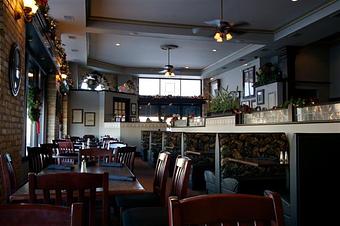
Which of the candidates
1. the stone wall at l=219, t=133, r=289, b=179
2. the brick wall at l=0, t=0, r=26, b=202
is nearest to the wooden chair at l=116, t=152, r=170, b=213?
the brick wall at l=0, t=0, r=26, b=202

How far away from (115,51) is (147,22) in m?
4.38

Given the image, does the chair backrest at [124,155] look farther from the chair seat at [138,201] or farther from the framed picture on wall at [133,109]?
the framed picture on wall at [133,109]

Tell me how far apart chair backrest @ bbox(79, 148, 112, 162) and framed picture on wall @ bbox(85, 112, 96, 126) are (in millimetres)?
11339

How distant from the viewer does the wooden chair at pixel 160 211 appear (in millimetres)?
Result: 2662

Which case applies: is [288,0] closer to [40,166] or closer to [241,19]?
[241,19]

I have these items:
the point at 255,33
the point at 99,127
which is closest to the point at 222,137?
the point at 255,33

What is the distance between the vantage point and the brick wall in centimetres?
358

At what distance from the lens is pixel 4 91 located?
3.73 metres

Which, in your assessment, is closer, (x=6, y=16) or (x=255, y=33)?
(x=6, y=16)

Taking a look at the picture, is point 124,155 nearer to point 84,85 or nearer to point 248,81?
point 248,81

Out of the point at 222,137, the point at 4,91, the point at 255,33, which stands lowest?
the point at 222,137

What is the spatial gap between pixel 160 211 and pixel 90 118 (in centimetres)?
1312

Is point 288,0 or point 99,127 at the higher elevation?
point 288,0

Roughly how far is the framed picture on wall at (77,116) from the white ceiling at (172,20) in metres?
2.94
